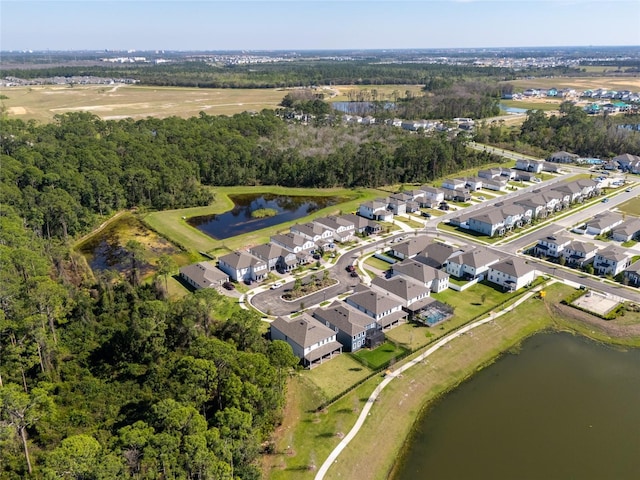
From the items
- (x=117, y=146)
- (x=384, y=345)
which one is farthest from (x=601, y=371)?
(x=117, y=146)

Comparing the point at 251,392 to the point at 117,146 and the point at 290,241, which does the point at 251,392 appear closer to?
the point at 290,241

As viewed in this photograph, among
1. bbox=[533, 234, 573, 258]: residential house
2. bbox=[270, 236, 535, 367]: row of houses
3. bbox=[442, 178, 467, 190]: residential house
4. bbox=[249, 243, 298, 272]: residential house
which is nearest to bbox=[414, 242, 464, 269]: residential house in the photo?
bbox=[270, 236, 535, 367]: row of houses

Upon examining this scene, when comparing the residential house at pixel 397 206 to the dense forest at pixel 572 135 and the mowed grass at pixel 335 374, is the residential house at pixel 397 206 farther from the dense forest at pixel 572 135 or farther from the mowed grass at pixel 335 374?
the dense forest at pixel 572 135

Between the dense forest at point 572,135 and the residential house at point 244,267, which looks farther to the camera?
the dense forest at point 572,135

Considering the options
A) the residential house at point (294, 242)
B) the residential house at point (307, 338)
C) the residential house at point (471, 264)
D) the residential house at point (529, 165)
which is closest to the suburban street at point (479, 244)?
the residential house at point (294, 242)

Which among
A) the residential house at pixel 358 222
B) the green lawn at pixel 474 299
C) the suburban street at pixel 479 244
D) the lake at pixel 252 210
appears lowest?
the green lawn at pixel 474 299

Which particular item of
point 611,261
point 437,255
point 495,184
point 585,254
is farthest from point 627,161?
point 437,255

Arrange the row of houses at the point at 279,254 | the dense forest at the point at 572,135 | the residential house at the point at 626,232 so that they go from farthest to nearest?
the dense forest at the point at 572,135, the residential house at the point at 626,232, the row of houses at the point at 279,254
